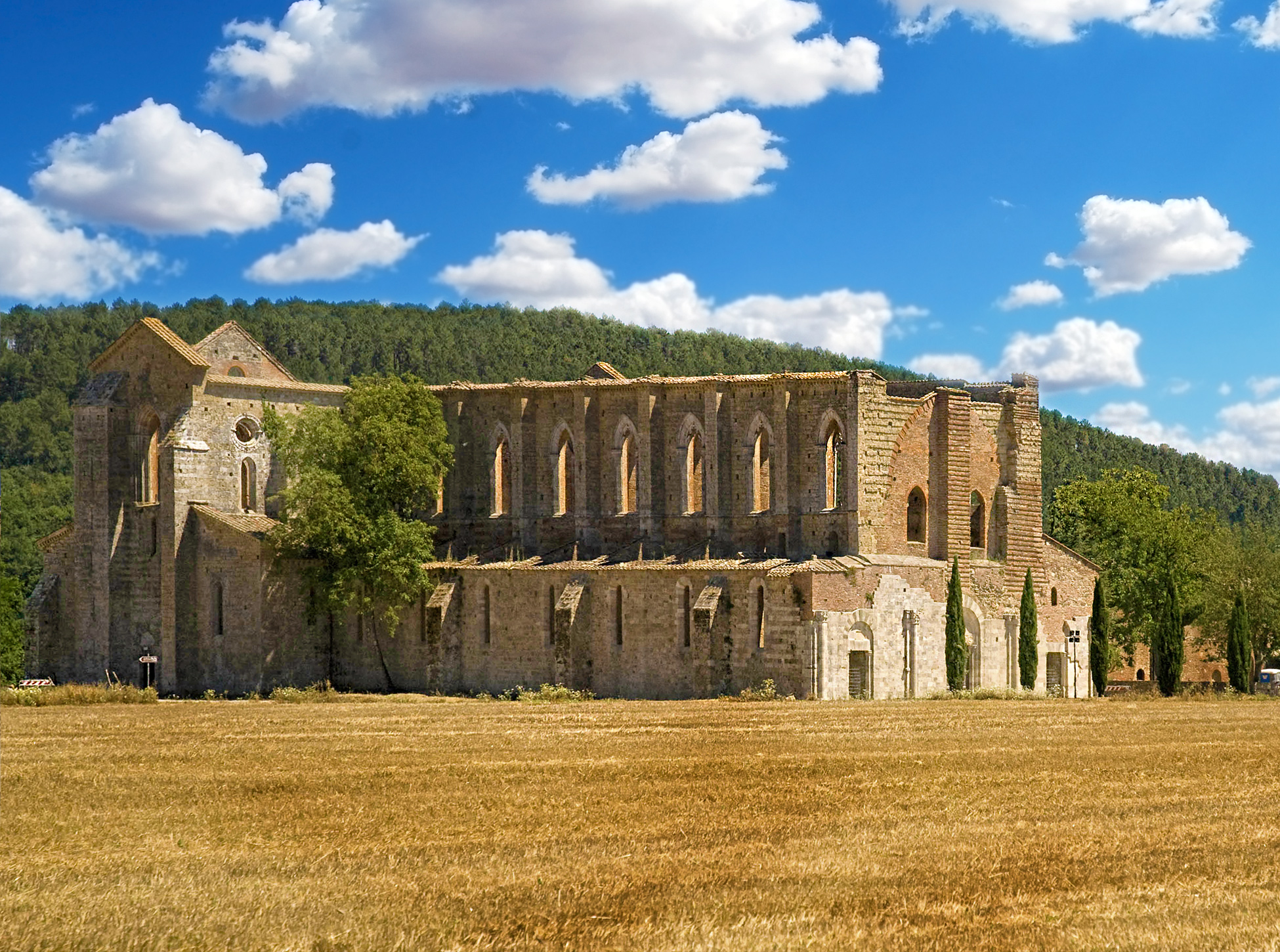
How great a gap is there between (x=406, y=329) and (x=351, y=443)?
81.7 m

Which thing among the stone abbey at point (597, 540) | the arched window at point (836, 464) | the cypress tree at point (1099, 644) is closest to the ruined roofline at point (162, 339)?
the stone abbey at point (597, 540)

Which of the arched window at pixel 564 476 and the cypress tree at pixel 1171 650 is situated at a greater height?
the arched window at pixel 564 476

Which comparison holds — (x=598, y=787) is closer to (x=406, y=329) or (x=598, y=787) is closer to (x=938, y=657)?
(x=938, y=657)

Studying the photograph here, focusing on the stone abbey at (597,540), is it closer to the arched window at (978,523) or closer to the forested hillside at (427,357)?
the arched window at (978,523)

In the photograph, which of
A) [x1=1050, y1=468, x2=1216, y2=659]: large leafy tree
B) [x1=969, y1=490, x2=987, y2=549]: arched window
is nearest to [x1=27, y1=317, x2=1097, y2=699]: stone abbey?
[x1=969, y1=490, x2=987, y2=549]: arched window

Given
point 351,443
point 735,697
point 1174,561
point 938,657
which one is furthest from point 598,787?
point 1174,561

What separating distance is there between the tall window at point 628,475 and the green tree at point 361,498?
243 inches

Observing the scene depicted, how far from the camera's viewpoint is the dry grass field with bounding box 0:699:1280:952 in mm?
15516

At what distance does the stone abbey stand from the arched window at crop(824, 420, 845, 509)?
177 mm

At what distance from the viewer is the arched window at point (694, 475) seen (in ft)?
174

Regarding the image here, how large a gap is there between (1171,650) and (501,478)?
75.6 ft

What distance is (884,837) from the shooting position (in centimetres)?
2062

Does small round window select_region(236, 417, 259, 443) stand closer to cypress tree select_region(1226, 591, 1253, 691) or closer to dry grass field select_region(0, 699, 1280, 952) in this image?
dry grass field select_region(0, 699, 1280, 952)

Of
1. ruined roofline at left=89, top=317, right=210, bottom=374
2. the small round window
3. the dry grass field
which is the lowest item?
the dry grass field
